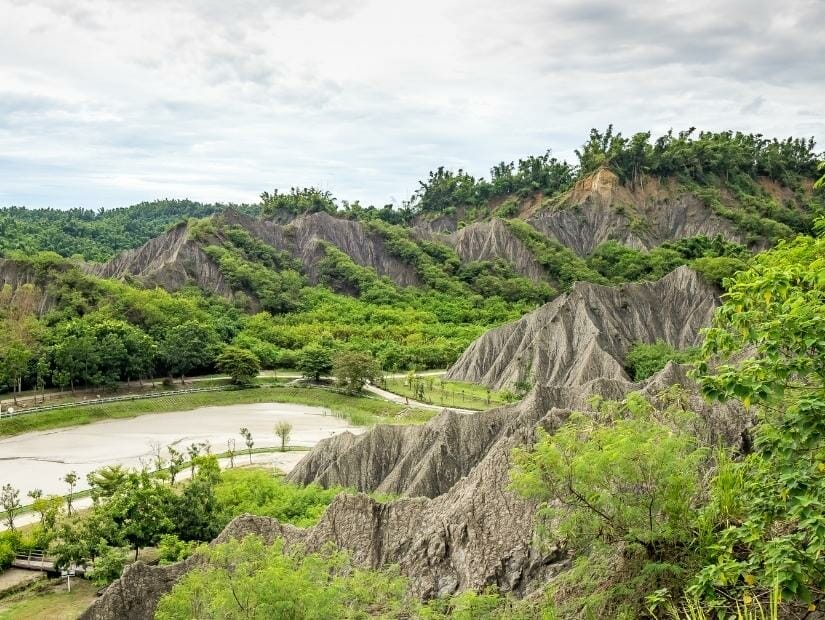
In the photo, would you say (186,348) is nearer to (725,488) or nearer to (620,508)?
(620,508)

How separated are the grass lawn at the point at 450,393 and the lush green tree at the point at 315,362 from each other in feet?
18.5

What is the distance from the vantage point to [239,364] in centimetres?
5644

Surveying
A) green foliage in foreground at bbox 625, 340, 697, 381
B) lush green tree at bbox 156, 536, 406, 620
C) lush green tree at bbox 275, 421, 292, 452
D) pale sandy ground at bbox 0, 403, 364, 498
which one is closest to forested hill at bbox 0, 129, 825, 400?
pale sandy ground at bbox 0, 403, 364, 498

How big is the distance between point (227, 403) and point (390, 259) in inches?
1891

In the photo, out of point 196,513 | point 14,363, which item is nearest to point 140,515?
point 196,513

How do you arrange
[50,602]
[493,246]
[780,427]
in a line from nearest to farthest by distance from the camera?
[780,427]
[50,602]
[493,246]

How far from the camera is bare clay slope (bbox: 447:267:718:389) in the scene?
174 feet

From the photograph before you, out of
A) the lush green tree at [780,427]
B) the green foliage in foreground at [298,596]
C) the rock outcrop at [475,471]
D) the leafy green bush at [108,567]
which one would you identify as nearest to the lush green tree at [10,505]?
the leafy green bush at [108,567]

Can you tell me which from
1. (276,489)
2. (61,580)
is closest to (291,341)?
(276,489)

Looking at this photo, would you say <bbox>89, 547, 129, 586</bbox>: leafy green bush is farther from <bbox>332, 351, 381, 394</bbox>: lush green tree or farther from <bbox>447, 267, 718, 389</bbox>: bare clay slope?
<bbox>447, 267, 718, 389</bbox>: bare clay slope

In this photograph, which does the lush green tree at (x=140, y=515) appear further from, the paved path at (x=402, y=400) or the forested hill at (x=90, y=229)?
the forested hill at (x=90, y=229)

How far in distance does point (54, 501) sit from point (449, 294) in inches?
2582

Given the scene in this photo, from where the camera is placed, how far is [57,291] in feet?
209

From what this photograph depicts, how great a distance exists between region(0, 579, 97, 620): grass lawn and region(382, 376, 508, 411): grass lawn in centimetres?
2995
